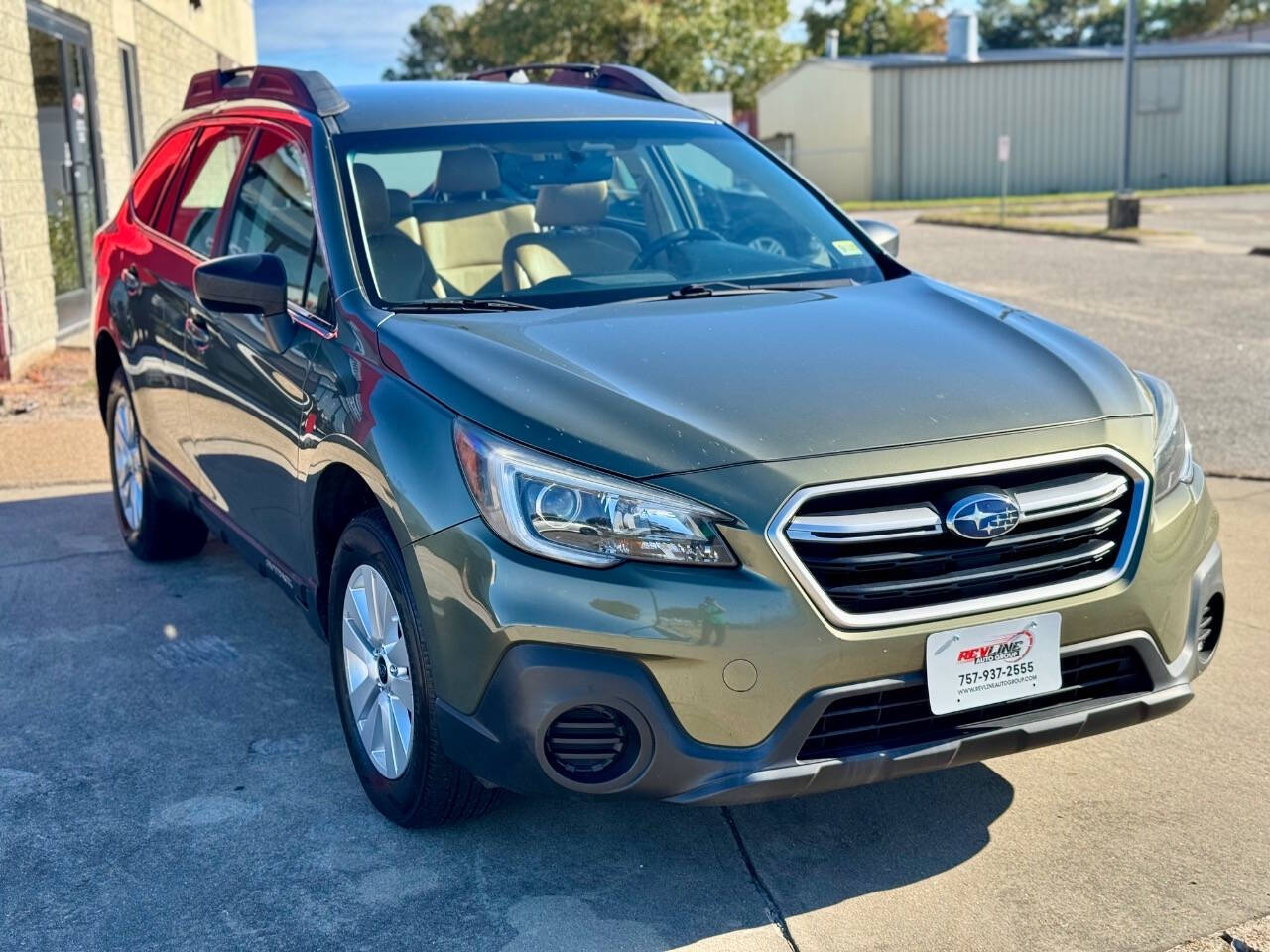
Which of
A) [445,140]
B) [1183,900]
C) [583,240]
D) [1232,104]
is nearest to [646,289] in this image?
[583,240]

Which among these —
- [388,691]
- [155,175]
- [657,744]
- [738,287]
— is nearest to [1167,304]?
[155,175]

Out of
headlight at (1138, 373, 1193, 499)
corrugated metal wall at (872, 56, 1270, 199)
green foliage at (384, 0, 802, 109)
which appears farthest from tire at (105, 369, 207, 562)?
green foliage at (384, 0, 802, 109)

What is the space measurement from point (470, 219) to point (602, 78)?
144 cm

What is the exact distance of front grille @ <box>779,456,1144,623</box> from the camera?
3037mm

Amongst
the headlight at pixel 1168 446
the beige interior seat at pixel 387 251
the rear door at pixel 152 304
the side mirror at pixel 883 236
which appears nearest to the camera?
the headlight at pixel 1168 446

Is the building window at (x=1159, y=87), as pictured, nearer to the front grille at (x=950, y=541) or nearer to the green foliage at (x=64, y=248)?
the green foliage at (x=64, y=248)

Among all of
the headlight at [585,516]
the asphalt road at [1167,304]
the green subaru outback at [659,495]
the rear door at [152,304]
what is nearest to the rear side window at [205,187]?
the rear door at [152,304]

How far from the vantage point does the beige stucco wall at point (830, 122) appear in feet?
134

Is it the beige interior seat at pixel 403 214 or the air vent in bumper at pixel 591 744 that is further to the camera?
the beige interior seat at pixel 403 214

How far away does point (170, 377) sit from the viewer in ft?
17.1

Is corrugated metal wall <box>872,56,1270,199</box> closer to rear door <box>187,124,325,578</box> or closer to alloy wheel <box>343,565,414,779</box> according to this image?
rear door <box>187,124,325,578</box>

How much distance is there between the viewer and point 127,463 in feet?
19.9

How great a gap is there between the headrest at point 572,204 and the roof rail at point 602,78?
2.47 ft

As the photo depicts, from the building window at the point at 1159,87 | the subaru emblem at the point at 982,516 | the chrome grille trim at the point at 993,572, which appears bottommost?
the chrome grille trim at the point at 993,572
